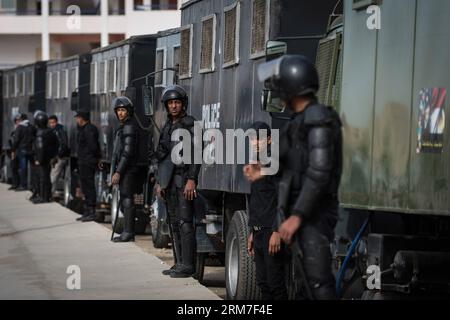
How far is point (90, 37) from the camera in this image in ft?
237

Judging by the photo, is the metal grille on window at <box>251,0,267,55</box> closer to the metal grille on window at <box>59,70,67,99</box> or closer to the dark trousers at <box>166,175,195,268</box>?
the dark trousers at <box>166,175,195,268</box>

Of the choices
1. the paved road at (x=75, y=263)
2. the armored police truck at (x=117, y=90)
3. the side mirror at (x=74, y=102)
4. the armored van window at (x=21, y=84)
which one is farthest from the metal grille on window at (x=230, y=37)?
the armored van window at (x=21, y=84)

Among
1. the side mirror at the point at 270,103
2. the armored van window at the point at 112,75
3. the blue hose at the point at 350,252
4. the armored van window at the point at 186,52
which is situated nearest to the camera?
the blue hose at the point at 350,252

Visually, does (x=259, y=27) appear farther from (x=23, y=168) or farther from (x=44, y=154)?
(x=23, y=168)

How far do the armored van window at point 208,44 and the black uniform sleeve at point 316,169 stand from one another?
6511 millimetres

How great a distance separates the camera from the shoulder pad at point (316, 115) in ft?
26.8

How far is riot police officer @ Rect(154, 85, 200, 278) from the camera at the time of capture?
44.6ft

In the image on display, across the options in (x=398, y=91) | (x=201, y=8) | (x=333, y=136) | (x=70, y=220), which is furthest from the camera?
(x=70, y=220)

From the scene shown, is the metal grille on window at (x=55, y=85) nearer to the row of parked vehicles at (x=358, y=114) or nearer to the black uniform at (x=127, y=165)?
the black uniform at (x=127, y=165)

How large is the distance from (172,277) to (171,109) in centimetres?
180

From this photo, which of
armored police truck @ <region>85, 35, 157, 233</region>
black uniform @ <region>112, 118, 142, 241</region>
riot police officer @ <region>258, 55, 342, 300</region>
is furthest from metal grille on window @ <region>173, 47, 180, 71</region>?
riot police officer @ <region>258, 55, 342, 300</region>

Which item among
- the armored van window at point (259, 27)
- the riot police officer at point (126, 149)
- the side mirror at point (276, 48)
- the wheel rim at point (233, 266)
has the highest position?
the armored van window at point (259, 27)
